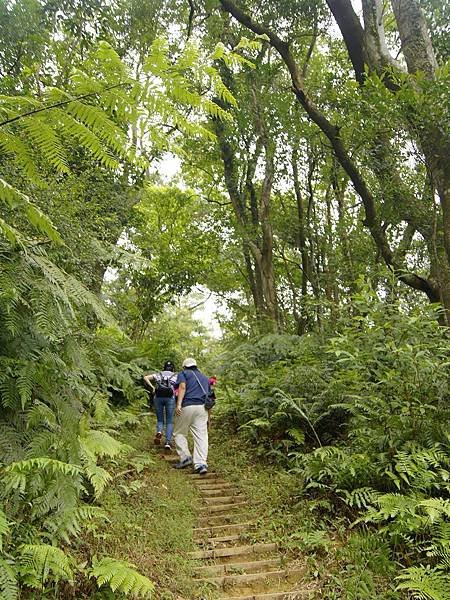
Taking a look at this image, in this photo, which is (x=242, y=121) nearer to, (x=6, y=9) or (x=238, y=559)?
(x=6, y=9)

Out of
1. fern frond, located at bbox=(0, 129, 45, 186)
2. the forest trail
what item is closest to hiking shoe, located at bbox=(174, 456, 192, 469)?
the forest trail

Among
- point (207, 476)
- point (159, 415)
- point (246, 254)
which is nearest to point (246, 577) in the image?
point (207, 476)

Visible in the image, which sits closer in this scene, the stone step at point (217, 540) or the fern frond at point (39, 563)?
the fern frond at point (39, 563)

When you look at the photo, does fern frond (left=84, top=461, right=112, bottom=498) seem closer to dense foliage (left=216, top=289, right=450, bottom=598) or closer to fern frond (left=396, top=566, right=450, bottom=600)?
dense foliage (left=216, top=289, right=450, bottom=598)

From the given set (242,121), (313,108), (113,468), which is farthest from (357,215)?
(113,468)

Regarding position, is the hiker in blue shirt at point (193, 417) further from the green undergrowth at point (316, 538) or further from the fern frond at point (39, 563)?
the fern frond at point (39, 563)

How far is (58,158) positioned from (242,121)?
33.5 feet

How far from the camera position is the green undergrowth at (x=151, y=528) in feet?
13.6

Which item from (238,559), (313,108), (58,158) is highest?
(313,108)

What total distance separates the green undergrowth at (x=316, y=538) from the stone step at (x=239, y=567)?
20 centimetres

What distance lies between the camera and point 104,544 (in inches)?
170

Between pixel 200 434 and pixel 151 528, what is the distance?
249 centimetres

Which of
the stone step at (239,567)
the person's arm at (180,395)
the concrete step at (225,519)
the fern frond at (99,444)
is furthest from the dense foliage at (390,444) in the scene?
the fern frond at (99,444)

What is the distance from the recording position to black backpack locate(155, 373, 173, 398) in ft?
29.3
